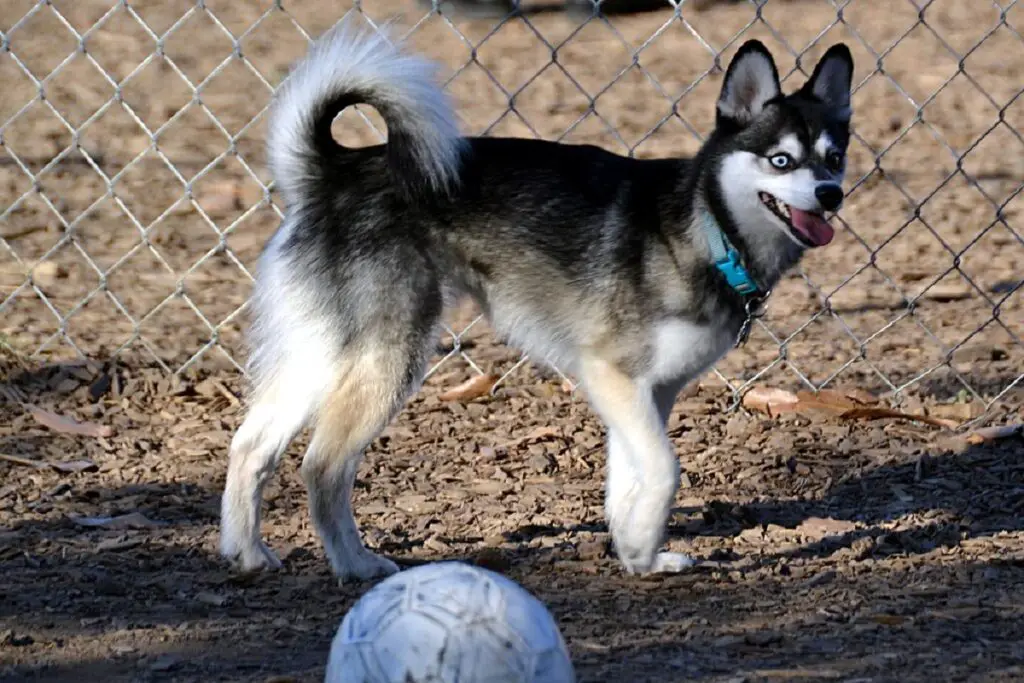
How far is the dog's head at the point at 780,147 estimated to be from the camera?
145 inches

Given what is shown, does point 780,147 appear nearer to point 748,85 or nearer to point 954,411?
point 748,85

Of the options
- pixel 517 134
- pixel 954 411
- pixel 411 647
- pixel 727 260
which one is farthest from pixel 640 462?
pixel 517 134

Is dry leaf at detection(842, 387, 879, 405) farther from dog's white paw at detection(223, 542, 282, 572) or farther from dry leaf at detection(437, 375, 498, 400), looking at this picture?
dog's white paw at detection(223, 542, 282, 572)

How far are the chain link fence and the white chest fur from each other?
1195 millimetres

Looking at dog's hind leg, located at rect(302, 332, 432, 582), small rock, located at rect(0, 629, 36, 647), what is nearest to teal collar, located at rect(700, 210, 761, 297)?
dog's hind leg, located at rect(302, 332, 432, 582)

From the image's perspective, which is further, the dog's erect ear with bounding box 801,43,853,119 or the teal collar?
the dog's erect ear with bounding box 801,43,853,119

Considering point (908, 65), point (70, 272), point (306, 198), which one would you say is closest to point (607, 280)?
point (306, 198)

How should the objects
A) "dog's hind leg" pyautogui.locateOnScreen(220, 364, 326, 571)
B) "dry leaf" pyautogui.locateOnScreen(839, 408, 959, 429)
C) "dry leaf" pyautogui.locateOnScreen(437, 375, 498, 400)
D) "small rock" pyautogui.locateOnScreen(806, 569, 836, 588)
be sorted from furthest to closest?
"dry leaf" pyautogui.locateOnScreen(437, 375, 498, 400) < "dry leaf" pyautogui.locateOnScreen(839, 408, 959, 429) < "dog's hind leg" pyautogui.locateOnScreen(220, 364, 326, 571) < "small rock" pyautogui.locateOnScreen(806, 569, 836, 588)

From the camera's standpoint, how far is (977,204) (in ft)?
22.1

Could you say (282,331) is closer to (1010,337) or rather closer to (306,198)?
(306,198)

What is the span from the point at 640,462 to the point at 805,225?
2.27 feet

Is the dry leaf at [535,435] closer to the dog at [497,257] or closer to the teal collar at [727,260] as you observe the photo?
the dog at [497,257]

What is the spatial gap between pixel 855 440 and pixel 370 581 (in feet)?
5.90

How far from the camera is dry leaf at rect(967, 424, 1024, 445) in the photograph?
4691mm
